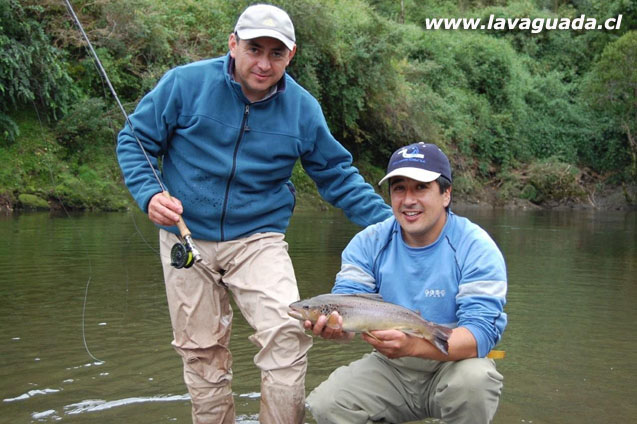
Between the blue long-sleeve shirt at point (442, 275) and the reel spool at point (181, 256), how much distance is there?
0.75m

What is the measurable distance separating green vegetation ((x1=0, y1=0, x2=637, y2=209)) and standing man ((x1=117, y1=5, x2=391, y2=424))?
1551 centimetres

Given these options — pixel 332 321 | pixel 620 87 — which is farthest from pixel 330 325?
pixel 620 87

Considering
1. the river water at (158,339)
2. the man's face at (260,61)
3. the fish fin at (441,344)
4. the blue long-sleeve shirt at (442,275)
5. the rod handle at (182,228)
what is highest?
the man's face at (260,61)

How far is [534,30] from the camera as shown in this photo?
139 feet

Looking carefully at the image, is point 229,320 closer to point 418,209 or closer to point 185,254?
point 185,254

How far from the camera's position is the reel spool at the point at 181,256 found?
149 inches

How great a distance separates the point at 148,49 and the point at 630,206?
20.9 meters

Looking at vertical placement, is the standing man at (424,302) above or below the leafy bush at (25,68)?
below

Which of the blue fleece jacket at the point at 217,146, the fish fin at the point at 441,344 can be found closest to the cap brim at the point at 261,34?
the blue fleece jacket at the point at 217,146

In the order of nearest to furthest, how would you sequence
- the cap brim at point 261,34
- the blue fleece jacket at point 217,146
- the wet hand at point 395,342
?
the wet hand at point 395,342 → the cap brim at point 261,34 → the blue fleece jacket at point 217,146

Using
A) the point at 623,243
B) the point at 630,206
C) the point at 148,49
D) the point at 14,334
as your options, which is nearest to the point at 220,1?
the point at 148,49

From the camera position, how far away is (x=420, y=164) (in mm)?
3539

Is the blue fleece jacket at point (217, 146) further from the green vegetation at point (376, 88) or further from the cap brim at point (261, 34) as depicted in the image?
the green vegetation at point (376, 88)

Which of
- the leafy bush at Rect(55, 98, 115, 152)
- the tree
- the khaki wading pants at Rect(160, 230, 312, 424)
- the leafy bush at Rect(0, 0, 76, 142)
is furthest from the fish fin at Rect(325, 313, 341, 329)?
the tree
